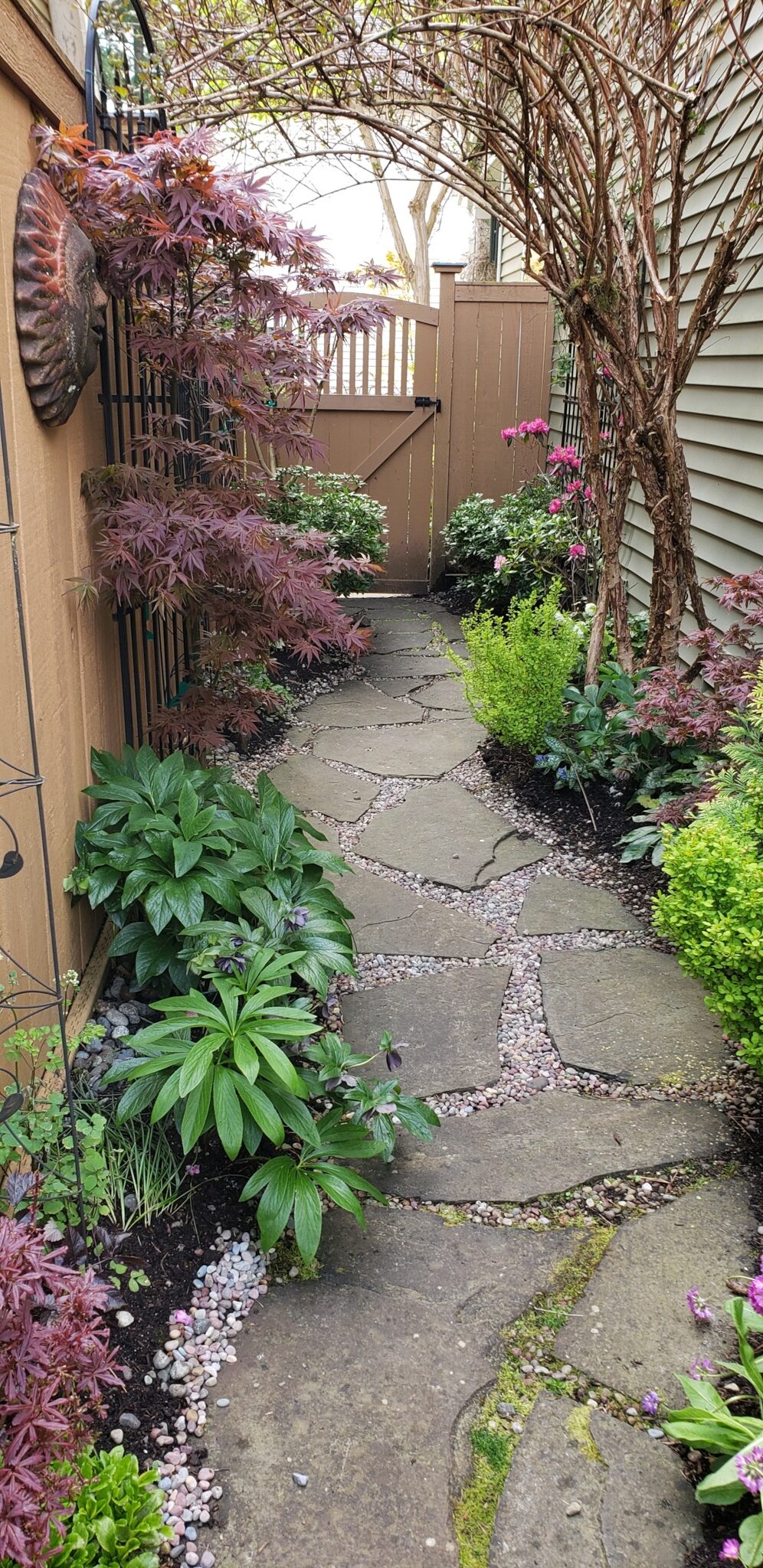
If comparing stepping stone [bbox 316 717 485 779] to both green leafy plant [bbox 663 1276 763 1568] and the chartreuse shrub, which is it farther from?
green leafy plant [bbox 663 1276 763 1568]

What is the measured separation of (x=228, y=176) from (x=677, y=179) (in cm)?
190

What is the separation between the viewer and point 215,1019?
2025 mm

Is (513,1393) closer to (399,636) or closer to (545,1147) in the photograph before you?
(545,1147)

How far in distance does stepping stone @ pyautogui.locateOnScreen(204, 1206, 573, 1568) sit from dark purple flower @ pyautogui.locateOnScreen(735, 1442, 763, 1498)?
42 centimetres

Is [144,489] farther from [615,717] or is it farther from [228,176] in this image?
[615,717]

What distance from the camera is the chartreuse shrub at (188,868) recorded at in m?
2.43

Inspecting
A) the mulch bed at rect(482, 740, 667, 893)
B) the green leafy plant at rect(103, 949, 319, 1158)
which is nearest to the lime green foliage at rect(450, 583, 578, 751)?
the mulch bed at rect(482, 740, 667, 893)

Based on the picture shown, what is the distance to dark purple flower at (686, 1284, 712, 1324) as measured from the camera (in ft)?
5.88

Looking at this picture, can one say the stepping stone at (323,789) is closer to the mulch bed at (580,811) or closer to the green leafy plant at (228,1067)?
the mulch bed at (580,811)

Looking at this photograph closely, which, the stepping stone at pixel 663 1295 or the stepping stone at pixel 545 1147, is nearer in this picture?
the stepping stone at pixel 663 1295

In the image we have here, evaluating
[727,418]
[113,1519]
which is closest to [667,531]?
[727,418]

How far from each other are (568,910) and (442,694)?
99.0 inches

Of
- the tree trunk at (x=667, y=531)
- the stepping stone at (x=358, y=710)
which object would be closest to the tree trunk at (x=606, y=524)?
the tree trunk at (x=667, y=531)

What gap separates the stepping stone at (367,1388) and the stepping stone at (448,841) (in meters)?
1.66
